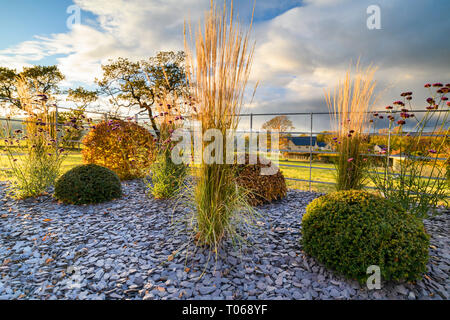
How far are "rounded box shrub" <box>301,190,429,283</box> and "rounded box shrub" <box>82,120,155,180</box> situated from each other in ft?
13.9

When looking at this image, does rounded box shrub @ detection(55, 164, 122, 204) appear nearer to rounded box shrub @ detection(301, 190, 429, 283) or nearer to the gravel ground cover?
the gravel ground cover

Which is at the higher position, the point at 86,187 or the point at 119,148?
the point at 119,148

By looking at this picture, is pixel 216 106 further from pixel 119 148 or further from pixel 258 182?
pixel 119 148

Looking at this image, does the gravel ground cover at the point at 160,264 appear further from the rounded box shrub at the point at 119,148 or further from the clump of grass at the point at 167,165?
the rounded box shrub at the point at 119,148

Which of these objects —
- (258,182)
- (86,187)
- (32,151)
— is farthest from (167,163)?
(32,151)

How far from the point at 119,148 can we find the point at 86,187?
1901mm

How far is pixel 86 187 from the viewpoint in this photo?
12.3 feet

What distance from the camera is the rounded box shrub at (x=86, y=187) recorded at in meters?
3.73

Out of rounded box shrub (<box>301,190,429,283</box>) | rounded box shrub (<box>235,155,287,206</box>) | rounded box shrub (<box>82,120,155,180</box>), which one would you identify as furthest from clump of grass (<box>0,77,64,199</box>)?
rounded box shrub (<box>301,190,429,283</box>)

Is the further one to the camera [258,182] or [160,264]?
[258,182]

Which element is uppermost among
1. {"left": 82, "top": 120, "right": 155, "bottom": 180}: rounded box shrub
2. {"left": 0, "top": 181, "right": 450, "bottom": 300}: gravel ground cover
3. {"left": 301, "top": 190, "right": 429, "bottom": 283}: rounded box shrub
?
{"left": 82, "top": 120, "right": 155, "bottom": 180}: rounded box shrub

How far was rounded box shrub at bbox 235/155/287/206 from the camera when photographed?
150 inches
